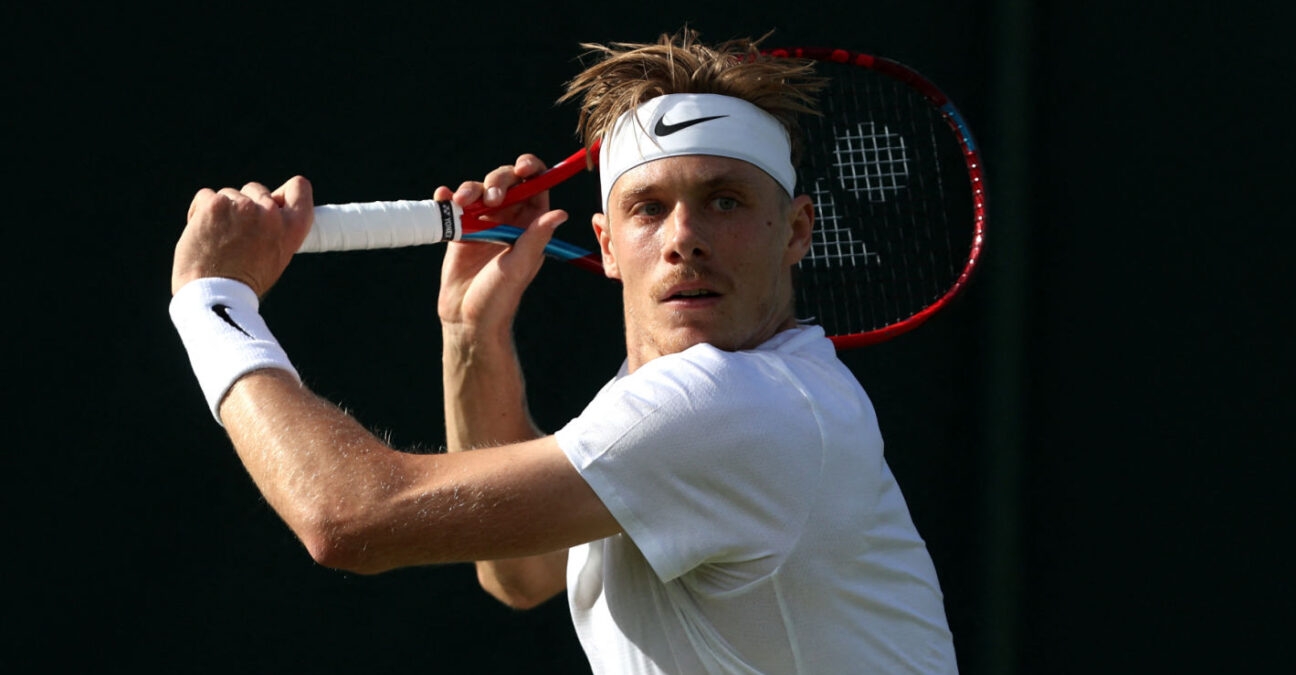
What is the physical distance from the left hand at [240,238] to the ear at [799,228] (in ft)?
2.43

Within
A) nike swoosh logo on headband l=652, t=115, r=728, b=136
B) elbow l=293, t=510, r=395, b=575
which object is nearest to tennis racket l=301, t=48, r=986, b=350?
nike swoosh logo on headband l=652, t=115, r=728, b=136

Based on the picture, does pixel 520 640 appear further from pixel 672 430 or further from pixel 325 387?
pixel 672 430

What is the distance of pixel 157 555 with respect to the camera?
319 cm

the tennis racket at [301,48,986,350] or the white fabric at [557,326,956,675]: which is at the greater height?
the tennis racket at [301,48,986,350]

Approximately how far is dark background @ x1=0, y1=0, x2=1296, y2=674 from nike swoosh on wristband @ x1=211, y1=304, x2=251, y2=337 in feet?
3.83

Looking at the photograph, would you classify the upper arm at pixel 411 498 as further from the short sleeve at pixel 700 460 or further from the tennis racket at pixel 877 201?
the tennis racket at pixel 877 201

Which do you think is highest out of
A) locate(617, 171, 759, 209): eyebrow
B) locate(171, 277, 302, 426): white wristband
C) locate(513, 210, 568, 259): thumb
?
locate(617, 171, 759, 209): eyebrow

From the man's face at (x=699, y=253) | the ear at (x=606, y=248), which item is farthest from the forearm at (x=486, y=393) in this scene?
the man's face at (x=699, y=253)

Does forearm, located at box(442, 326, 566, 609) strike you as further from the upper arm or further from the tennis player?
the upper arm

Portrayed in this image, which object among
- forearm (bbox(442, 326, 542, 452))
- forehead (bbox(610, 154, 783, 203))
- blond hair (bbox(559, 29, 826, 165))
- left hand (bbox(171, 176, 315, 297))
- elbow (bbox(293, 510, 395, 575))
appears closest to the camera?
elbow (bbox(293, 510, 395, 575))

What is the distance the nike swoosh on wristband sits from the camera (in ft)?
6.77

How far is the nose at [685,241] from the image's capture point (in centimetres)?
223

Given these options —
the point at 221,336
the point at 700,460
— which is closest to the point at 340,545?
the point at 221,336

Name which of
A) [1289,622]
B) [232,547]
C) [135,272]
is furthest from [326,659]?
[1289,622]
